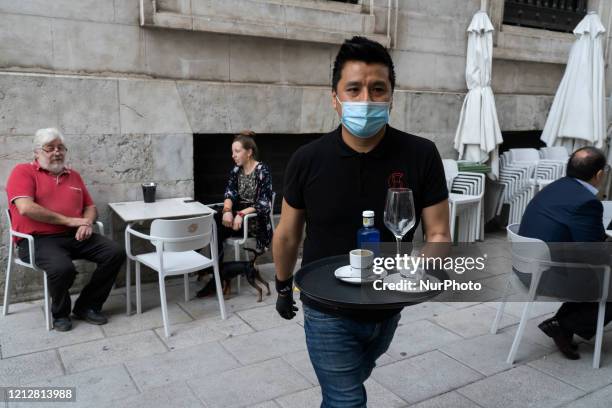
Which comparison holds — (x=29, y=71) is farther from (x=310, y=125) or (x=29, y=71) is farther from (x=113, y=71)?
(x=310, y=125)

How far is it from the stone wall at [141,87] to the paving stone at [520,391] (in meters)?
3.39

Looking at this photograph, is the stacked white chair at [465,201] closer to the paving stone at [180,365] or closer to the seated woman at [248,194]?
the seated woman at [248,194]

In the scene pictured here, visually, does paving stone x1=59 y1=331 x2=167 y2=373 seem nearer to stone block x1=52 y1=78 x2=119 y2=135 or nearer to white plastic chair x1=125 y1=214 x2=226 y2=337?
white plastic chair x1=125 y1=214 x2=226 y2=337

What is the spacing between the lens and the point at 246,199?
16.5 ft

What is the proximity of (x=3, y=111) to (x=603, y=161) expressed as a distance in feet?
15.3

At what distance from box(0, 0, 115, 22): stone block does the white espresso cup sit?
3.97m

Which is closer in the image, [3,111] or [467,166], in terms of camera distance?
[3,111]

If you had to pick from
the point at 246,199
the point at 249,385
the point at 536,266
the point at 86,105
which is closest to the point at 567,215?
the point at 536,266

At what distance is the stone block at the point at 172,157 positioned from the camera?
5.14 m

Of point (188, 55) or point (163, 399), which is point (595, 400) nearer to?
point (163, 399)

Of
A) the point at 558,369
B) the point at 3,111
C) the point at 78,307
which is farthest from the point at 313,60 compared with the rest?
the point at 558,369

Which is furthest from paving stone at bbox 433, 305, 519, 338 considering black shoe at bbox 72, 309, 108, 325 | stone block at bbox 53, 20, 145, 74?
stone block at bbox 53, 20, 145, 74

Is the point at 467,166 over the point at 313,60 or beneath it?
beneath

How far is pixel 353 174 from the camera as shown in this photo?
1889 mm
